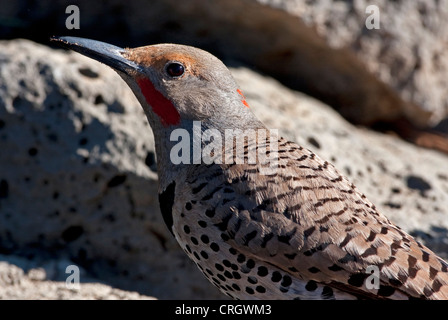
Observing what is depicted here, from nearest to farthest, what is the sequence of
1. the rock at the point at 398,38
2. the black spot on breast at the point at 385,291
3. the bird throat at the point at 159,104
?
1. the black spot on breast at the point at 385,291
2. the bird throat at the point at 159,104
3. the rock at the point at 398,38

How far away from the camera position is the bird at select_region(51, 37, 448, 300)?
364 centimetres

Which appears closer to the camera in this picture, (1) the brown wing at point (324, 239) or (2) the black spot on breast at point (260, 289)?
(1) the brown wing at point (324, 239)

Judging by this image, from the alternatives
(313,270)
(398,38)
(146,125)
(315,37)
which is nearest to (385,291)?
(313,270)

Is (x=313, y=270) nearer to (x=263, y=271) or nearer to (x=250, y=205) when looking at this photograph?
(x=263, y=271)

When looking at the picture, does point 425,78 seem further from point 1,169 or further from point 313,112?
point 1,169

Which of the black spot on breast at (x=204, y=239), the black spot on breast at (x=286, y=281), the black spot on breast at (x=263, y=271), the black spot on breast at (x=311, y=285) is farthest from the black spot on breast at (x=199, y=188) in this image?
the black spot on breast at (x=311, y=285)

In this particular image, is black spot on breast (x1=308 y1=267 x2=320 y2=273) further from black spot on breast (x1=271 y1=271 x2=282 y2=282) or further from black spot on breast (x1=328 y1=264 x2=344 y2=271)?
black spot on breast (x1=271 y1=271 x2=282 y2=282)

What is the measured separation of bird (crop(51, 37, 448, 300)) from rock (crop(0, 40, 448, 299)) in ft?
2.99

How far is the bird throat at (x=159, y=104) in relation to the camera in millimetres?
4195

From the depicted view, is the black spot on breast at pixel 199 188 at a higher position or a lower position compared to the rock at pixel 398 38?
lower

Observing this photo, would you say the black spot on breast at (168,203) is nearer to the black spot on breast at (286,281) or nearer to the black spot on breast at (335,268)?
the black spot on breast at (286,281)

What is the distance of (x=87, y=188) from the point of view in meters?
5.10

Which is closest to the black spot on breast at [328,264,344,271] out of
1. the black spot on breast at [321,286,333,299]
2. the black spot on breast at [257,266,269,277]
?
the black spot on breast at [321,286,333,299]
